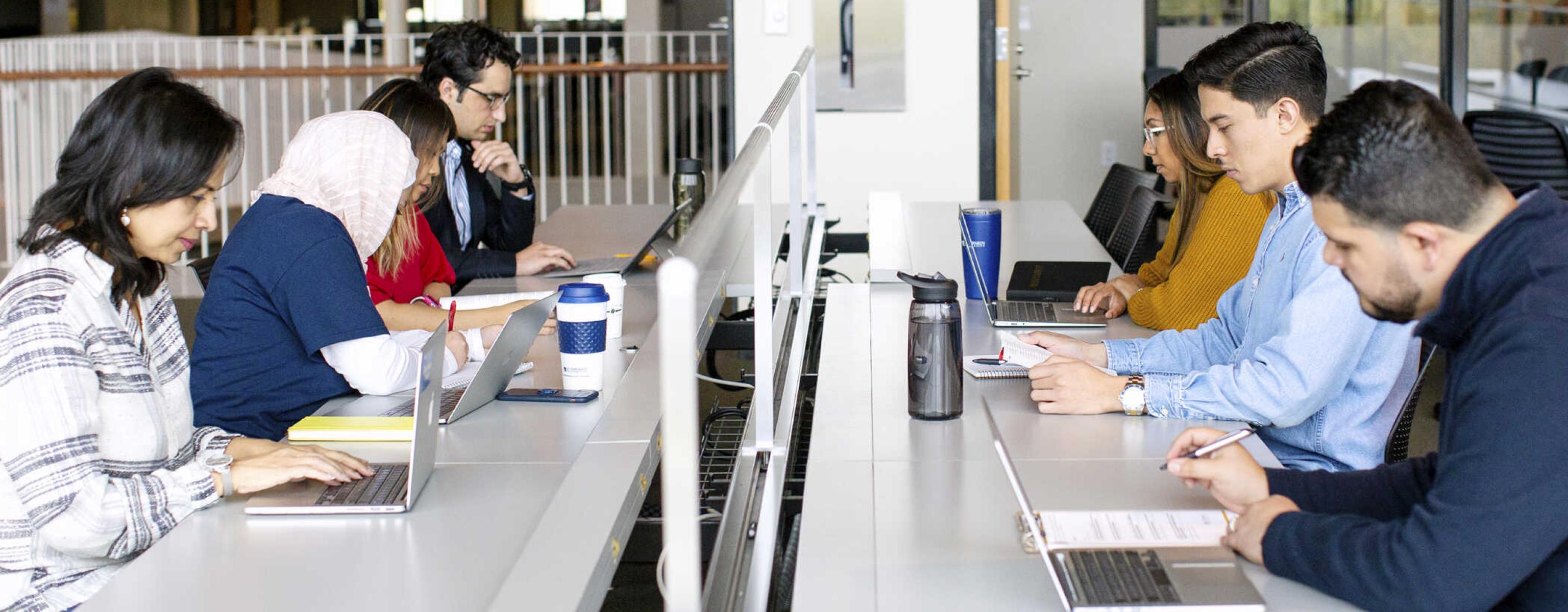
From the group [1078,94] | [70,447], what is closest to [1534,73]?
[1078,94]

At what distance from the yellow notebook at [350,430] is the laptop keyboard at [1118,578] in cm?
94

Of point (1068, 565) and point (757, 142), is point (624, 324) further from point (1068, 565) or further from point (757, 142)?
point (1068, 565)

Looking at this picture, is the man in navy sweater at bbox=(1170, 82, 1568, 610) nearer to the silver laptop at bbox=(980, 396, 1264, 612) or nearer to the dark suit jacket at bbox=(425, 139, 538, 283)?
the silver laptop at bbox=(980, 396, 1264, 612)

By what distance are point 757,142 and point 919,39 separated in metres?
3.60

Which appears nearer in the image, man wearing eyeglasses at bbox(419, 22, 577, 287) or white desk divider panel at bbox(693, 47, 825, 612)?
white desk divider panel at bbox(693, 47, 825, 612)

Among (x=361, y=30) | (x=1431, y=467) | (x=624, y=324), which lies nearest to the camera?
(x=1431, y=467)

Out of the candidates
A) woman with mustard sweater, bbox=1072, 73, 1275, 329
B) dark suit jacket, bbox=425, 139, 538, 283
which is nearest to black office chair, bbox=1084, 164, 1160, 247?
woman with mustard sweater, bbox=1072, 73, 1275, 329

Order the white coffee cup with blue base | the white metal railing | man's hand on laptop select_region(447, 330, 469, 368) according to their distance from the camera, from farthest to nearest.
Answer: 1. the white metal railing
2. man's hand on laptop select_region(447, 330, 469, 368)
3. the white coffee cup with blue base

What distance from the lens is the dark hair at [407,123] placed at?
2.37 metres

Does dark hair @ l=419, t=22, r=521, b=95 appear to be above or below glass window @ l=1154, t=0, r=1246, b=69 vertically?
below

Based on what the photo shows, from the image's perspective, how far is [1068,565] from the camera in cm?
120

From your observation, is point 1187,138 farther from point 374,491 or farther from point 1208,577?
point 374,491

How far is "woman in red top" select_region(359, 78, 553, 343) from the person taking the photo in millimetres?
2377

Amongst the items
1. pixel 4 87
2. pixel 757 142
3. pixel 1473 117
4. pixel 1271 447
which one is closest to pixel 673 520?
pixel 757 142
